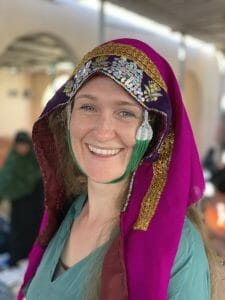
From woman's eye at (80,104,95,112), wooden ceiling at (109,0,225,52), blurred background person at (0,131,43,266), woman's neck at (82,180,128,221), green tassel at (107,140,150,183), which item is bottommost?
blurred background person at (0,131,43,266)

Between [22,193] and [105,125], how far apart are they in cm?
216

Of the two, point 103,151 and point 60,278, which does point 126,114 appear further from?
point 60,278

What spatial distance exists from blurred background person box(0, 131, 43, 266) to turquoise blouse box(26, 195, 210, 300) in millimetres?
1880

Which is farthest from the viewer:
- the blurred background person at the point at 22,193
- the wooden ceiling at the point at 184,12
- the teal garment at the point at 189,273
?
the blurred background person at the point at 22,193

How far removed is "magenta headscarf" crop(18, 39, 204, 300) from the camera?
730mm

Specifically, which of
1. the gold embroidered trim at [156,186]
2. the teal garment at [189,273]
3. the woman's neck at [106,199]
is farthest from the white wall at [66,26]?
the teal garment at [189,273]

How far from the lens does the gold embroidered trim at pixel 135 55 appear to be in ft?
2.54

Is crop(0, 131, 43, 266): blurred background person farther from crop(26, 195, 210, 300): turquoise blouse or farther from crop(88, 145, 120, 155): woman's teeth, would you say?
crop(88, 145, 120, 155): woman's teeth

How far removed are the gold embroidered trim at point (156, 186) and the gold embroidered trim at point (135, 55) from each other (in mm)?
114

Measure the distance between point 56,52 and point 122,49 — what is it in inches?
192

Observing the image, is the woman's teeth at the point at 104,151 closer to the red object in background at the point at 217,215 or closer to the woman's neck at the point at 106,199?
the woman's neck at the point at 106,199

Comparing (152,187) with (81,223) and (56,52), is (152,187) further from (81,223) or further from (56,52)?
(56,52)

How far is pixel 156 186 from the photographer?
2.61 ft

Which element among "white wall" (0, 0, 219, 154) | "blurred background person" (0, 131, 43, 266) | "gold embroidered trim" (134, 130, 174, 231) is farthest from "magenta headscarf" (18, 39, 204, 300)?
"blurred background person" (0, 131, 43, 266)
